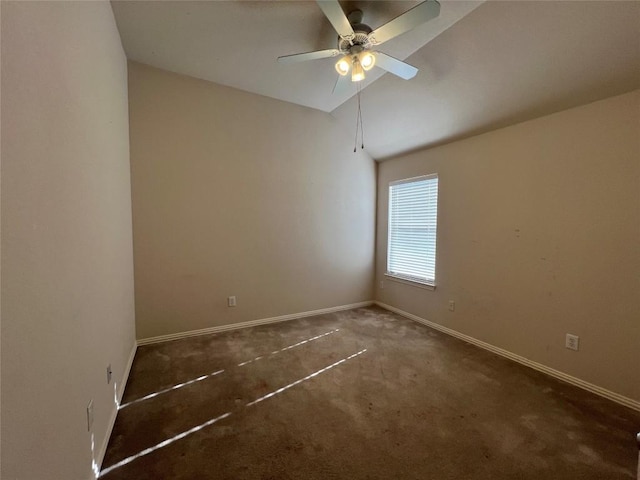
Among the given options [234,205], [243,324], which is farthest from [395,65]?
[243,324]

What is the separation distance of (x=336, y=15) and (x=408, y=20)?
44 cm

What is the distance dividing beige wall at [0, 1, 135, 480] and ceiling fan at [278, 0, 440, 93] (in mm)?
1303

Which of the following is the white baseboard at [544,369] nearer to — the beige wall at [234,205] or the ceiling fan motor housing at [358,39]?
the beige wall at [234,205]

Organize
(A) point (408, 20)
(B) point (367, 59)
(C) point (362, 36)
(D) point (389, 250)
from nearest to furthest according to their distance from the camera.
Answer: (A) point (408, 20) → (C) point (362, 36) → (B) point (367, 59) → (D) point (389, 250)

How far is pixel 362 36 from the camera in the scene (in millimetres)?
1916

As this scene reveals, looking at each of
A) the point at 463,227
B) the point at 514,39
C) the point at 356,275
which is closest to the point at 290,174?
the point at 356,275

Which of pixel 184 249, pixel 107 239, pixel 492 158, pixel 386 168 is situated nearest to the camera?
pixel 107 239

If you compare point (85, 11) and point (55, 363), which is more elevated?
point (85, 11)

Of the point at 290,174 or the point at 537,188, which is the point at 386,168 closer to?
the point at 290,174

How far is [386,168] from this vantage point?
4227 mm

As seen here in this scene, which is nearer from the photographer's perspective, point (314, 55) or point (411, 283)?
point (314, 55)

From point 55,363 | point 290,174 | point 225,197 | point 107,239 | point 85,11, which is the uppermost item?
point 85,11

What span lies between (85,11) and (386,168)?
359 centimetres

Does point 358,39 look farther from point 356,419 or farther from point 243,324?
point 243,324
